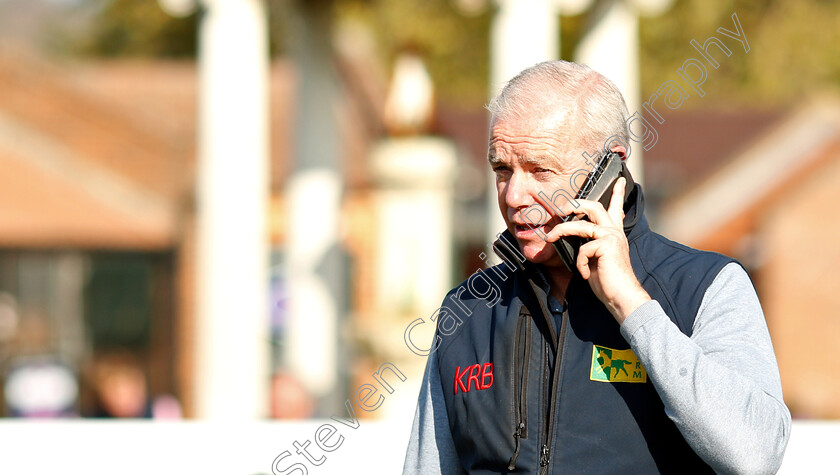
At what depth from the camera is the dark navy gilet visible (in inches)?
82.8

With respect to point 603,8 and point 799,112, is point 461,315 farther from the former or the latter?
point 799,112

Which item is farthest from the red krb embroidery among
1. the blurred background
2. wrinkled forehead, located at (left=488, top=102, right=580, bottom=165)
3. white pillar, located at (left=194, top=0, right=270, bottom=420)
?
white pillar, located at (left=194, top=0, right=270, bottom=420)

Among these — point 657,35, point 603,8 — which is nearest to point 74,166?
point 603,8

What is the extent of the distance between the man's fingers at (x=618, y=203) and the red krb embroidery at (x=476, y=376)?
45 cm

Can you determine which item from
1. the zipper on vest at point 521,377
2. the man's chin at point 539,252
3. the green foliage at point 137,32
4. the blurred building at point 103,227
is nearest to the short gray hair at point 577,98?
the man's chin at point 539,252

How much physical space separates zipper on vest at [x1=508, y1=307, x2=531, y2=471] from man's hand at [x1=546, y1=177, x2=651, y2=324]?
0.26 m

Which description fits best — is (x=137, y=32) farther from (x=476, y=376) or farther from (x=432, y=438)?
(x=476, y=376)

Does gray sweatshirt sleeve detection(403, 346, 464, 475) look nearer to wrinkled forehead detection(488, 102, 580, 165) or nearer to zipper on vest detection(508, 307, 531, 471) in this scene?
zipper on vest detection(508, 307, 531, 471)

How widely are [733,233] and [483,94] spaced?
39.2 ft

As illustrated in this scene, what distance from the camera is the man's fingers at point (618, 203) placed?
83.3 inches

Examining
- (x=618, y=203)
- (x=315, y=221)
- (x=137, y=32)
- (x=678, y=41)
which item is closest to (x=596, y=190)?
(x=618, y=203)

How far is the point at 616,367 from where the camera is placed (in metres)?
2.14

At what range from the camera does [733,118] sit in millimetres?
29531

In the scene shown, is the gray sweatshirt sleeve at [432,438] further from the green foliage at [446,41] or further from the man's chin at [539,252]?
the green foliage at [446,41]
